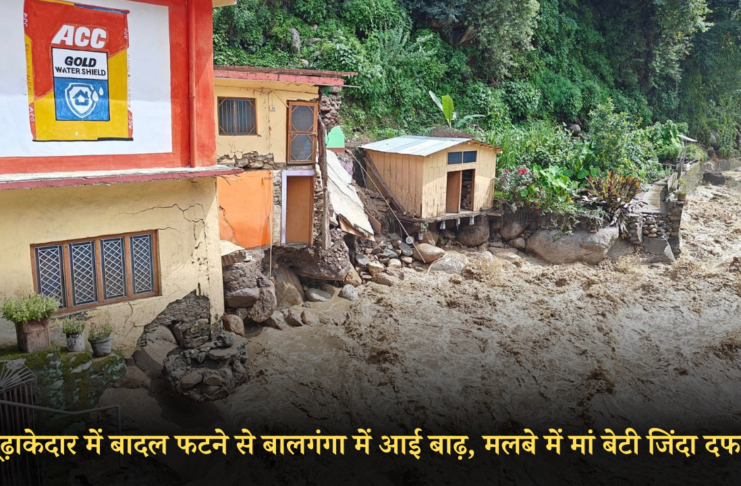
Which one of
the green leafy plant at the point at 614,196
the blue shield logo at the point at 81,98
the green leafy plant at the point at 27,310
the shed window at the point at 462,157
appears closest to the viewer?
the green leafy plant at the point at 27,310

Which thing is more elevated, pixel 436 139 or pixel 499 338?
pixel 436 139

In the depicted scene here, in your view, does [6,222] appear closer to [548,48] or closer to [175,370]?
[175,370]

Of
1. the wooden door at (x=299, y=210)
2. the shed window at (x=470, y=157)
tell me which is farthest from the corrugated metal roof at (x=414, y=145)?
the wooden door at (x=299, y=210)

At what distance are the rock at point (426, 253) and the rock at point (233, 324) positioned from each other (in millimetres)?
7089

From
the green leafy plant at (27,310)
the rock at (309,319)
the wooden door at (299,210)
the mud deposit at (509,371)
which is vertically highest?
the wooden door at (299,210)

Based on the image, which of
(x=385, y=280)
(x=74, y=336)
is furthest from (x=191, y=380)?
(x=385, y=280)

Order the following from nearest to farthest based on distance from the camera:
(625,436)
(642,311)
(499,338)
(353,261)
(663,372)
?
(625,436)
(663,372)
(499,338)
(642,311)
(353,261)

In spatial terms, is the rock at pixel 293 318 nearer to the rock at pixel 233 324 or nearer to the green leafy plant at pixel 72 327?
the rock at pixel 233 324

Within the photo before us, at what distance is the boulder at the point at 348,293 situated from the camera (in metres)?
15.9

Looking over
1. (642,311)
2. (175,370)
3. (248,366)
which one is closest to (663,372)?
(642,311)

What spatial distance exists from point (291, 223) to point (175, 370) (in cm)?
583

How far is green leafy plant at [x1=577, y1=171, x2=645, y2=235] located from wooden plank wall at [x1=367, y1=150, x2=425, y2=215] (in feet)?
18.7

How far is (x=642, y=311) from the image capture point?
16.2 metres

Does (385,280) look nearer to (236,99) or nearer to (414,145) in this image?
(414,145)
